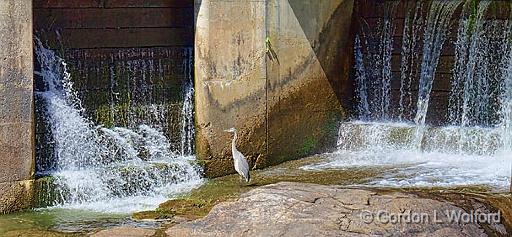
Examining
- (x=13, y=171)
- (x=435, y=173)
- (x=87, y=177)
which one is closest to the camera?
(x=13, y=171)

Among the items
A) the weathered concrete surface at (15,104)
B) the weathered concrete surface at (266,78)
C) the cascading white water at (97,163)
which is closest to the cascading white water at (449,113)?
the weathered concrete surface at (266,78)

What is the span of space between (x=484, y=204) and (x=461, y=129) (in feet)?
14.4

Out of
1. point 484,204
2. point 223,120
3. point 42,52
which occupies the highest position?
point 42,52

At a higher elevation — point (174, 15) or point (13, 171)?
point (174, 15)

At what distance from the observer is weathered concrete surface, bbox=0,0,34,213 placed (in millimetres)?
8242

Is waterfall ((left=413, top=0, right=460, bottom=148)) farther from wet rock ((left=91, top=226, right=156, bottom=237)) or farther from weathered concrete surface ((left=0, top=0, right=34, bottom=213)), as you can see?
wet rock ((left=91, top=226, right=156, bottom=237))

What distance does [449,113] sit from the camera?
37.6ft

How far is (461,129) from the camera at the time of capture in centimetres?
1081

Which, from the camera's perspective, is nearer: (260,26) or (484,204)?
(484,204)

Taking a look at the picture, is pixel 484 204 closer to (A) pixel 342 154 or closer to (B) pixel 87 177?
(B) pixel 87 177

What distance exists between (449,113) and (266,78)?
243cm

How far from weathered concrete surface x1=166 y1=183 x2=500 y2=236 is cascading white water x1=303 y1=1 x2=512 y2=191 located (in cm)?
389

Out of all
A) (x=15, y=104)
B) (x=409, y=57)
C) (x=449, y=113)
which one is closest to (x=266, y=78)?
(x=409, y=57)

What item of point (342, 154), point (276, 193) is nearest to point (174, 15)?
point (342, 154)
